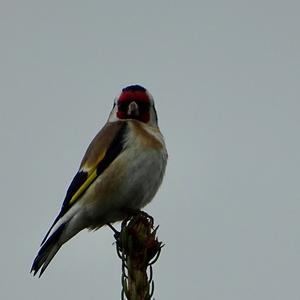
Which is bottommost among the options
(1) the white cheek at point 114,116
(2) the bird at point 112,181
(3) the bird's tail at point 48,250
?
(3) the bird's tail at point 48,250

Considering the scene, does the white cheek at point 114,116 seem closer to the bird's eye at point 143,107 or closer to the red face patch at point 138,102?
the red face patch at point 138,102

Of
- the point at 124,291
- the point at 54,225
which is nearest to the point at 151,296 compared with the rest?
the point at 124,291

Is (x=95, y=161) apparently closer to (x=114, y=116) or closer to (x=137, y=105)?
(x=137, y=105)

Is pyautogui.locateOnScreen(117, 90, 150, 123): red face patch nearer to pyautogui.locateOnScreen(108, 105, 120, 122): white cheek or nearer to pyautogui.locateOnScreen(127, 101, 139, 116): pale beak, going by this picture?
pyautogui.locateOnScreen(127, 101, 139, 116): pale beak

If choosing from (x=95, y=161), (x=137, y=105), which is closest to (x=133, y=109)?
(x=137, y=105)

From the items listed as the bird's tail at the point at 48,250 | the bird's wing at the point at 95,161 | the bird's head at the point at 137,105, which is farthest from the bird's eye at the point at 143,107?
the bird's tail at the point at 48,250

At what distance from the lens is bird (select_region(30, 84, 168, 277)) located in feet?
22.2

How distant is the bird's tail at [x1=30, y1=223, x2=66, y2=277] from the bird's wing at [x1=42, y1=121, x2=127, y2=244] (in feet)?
0.78

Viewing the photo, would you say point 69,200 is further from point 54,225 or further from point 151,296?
point 151,296

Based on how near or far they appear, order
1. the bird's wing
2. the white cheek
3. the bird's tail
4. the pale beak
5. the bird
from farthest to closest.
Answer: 1. the white cheek
2. the pale beak
3. the bird's wing
4. the bird
5. the bird's tail

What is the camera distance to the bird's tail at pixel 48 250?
5980 millimetres

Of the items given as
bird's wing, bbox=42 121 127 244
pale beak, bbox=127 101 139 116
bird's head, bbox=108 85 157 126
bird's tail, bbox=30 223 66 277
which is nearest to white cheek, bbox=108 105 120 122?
bird's head, bbox=108 85 157 126

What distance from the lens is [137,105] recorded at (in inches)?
309

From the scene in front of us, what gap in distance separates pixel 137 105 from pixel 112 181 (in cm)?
127
